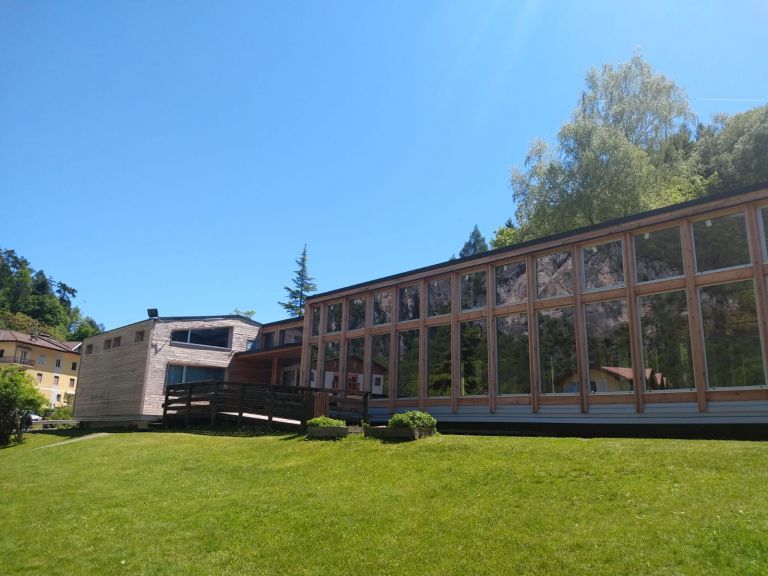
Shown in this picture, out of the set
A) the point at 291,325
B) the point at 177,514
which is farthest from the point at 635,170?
the point at 177,514

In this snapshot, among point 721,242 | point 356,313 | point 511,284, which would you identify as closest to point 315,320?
point 356,313

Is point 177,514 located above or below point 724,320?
below

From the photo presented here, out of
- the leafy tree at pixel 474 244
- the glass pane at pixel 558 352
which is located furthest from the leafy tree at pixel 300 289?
the glass pane at pixel 558 352

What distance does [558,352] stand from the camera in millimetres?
16156

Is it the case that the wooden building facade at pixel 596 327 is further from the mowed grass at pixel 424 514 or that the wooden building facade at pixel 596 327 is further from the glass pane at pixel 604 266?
the mowed grass at pixel 424 514

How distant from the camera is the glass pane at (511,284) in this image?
17500 mm

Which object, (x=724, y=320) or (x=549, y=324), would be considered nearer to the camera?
(x=724, y=320)

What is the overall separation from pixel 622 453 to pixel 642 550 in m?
3.99

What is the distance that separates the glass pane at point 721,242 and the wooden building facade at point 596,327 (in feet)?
0.08

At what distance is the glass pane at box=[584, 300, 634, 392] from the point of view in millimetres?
14773

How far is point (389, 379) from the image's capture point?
2088 centimetres

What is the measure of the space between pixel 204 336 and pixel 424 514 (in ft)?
77.7

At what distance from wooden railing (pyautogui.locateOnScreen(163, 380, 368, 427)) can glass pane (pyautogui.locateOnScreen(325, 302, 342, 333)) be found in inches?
126

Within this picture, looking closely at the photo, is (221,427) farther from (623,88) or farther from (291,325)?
(623,88)
